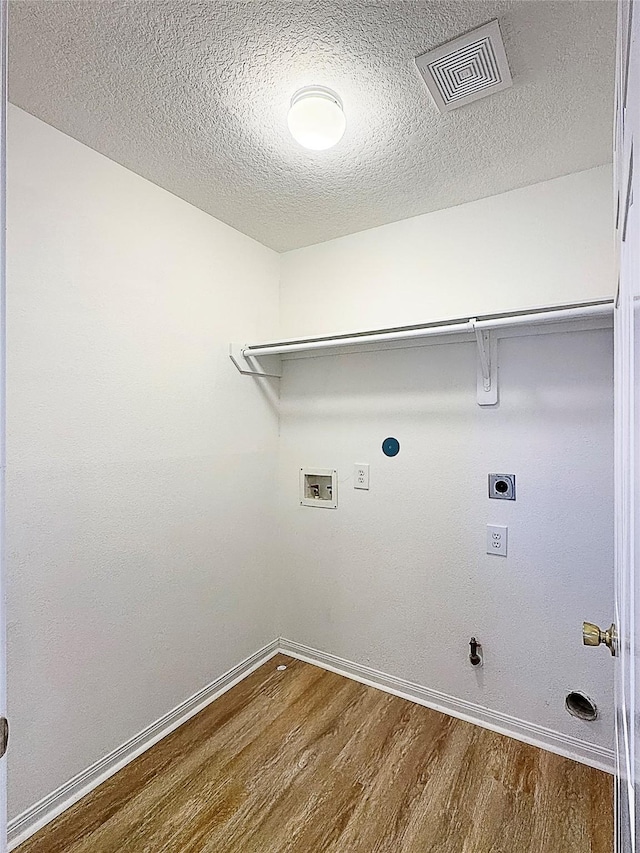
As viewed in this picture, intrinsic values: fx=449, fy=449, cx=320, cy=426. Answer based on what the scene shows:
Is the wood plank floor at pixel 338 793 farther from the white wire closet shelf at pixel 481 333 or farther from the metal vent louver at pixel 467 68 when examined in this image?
the metal vent louver at pixel 467 68

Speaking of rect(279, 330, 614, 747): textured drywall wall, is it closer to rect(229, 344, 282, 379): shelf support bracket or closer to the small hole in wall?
the small hole in wall

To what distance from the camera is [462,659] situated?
212 cm

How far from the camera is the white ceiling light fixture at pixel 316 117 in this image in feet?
4.57

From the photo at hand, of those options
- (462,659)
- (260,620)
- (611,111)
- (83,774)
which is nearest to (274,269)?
(611,111)

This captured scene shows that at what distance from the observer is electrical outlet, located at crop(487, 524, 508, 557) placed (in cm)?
201

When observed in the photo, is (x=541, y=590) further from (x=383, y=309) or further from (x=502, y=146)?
(x=502, y=146)

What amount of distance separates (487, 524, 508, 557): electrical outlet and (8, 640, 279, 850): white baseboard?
1454 millimetres

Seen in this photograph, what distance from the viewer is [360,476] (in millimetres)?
2414

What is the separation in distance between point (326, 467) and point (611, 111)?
6.21 ft

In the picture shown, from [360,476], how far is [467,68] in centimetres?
173

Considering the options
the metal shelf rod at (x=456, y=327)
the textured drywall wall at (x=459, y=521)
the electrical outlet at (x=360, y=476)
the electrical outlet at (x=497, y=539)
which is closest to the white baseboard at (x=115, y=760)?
the textured drywall wall at (x=459, y=521)

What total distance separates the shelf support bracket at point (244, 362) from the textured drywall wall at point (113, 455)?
0.05m

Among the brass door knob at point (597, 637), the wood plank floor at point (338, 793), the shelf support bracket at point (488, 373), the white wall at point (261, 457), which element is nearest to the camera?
the brass door knob at point (597, 637)

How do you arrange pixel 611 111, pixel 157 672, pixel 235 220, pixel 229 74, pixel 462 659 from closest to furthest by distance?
1. pixel 229 74
2. pixel 611 111
3. pixel 157 672
4. pixel 462 659
5. pixel 235 220
